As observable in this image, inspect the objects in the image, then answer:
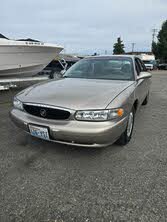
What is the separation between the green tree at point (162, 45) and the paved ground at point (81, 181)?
44.2m

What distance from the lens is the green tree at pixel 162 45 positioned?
4216 centimetres

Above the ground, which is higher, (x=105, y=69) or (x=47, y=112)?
(x=105, y=69)

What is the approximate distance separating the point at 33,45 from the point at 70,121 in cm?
531

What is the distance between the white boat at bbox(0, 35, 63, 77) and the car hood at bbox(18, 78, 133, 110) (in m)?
4.01

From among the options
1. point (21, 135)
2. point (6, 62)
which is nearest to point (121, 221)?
point (21, 135)

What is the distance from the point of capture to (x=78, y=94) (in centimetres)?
274

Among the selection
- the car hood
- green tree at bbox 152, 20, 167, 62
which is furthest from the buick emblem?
green tree at bbox 152, 20, 167, 62

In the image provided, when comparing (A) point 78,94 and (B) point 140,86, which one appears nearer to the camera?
(A) point 78,94

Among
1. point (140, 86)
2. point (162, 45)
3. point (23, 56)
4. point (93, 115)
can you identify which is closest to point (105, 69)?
point (140, 86)

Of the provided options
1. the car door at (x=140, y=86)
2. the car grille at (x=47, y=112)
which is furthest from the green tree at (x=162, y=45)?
the car grille at (x=47, y=112)

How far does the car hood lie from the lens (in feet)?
8.25

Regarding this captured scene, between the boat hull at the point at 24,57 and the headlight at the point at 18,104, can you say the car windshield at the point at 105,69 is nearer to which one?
the headlight at the point at 18,104

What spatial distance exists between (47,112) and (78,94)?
19.2 inches

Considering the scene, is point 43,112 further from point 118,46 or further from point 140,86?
point 118,46
